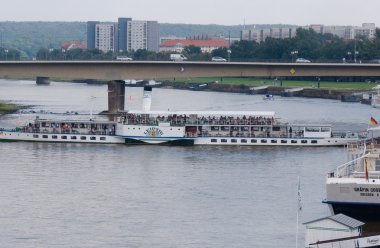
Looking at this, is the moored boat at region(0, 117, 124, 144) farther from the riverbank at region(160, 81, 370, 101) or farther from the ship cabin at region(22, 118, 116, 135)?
the riverbank at region(160, 81, 370, 101)

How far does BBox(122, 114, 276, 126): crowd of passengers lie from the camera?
2354 inches

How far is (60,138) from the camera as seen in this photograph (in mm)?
60812

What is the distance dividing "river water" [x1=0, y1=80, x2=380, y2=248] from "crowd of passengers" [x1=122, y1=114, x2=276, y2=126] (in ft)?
6.55

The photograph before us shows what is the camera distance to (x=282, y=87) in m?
112

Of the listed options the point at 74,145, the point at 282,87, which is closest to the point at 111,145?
the point at 74,145

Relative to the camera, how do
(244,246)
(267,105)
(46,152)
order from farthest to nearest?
(267,105) → (46,152) → (244,246)

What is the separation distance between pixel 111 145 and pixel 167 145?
2.66 metres

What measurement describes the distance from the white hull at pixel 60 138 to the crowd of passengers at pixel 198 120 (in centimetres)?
112

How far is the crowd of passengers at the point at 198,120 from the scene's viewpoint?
59.8m

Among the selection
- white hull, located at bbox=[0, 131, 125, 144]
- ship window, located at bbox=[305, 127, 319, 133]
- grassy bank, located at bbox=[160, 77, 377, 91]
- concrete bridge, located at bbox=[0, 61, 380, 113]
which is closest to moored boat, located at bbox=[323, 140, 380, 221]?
ship window, located at bbox=[305, 127, 319, 133]

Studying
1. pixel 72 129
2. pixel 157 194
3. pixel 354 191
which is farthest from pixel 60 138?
pixel 354 191

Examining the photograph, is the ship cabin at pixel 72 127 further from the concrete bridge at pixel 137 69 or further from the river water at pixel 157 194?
the concrete bridge at pixel 137 69

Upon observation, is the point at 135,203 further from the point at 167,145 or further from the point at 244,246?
the point at 167,145

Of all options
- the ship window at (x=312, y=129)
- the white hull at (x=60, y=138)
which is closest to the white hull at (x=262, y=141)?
the ship window at (x=312, y=129)
